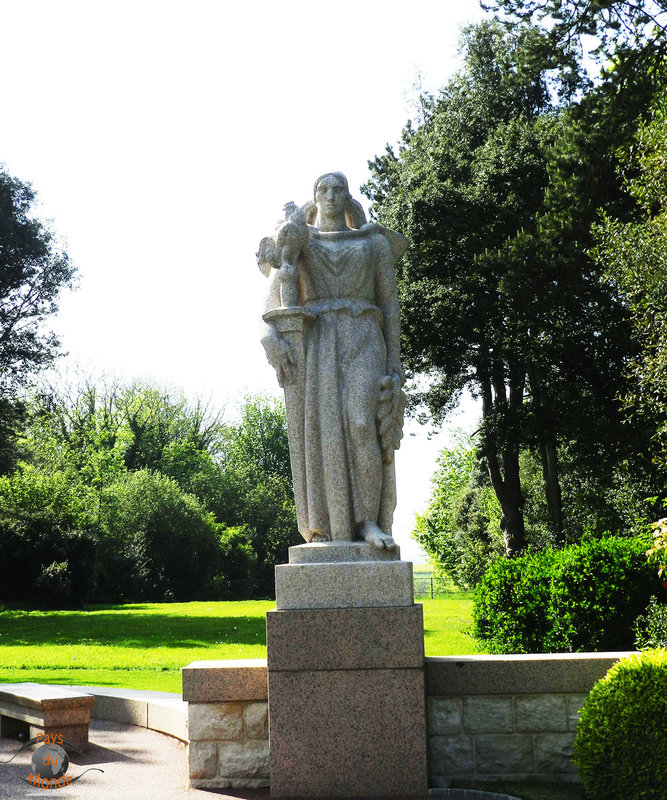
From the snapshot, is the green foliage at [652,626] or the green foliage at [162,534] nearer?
the green foliage at [652,626]

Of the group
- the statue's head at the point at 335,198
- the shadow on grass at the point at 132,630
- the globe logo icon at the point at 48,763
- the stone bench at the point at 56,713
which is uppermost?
the statue's head at the point at 335,198

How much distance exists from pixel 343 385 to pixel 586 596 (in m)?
6.93

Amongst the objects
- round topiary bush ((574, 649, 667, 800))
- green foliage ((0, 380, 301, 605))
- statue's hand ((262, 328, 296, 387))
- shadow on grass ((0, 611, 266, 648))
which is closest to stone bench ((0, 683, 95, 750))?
statue's hand ((262, 328, 296, 387))

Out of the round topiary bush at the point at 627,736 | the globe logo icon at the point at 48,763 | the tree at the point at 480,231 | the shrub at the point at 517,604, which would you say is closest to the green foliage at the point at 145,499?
the tree at the point at 480,231

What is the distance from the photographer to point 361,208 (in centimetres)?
658

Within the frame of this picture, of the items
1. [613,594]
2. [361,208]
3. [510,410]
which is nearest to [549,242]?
[510,410]

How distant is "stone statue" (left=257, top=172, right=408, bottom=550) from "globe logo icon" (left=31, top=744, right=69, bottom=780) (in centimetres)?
219

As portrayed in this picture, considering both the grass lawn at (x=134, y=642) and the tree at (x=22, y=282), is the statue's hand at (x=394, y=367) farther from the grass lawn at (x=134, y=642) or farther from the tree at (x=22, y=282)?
the tree at (x=22, y=282)

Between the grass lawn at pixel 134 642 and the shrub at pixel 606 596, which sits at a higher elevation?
the shrub at pixel 606 596

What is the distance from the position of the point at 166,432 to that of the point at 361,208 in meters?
50.1

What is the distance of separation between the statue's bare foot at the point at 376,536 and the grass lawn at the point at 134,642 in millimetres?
5393

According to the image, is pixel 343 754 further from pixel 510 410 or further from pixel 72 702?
pixel 510 410

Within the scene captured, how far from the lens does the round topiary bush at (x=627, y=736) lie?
471 centimetres

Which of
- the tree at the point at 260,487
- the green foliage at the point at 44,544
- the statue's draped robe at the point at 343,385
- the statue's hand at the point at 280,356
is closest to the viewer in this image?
the statue's draped robe at the point at 343,385
